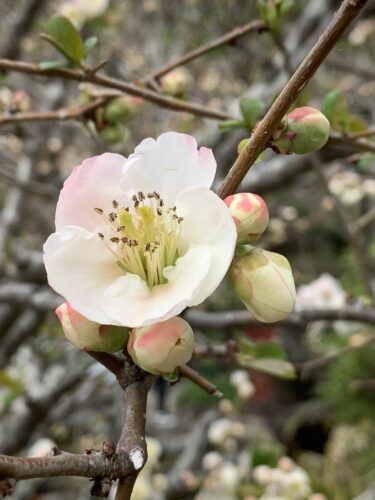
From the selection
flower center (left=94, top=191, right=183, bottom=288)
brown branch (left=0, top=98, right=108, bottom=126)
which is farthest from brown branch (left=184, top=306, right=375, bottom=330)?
flower center (left=94, top=191, right=183, bottom=288)

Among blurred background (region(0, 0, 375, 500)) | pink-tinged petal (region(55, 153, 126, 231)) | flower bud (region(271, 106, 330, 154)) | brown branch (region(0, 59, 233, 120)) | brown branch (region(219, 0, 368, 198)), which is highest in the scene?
brown branch (region(219, 0, 368, 198))

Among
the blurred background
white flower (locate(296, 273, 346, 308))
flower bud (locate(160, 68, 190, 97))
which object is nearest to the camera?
flower bud (locate(160, 68, 190, 97))

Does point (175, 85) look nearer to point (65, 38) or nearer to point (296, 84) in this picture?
point (65, 38)

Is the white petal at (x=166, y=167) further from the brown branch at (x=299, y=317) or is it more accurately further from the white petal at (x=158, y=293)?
the brown branch at (x=299, y=317)

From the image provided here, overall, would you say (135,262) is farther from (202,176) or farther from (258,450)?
(258,450)

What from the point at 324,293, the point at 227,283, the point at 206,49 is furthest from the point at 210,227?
the point at 227,283

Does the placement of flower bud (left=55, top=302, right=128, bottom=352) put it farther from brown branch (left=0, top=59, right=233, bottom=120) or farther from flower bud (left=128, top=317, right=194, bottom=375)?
brown branch (left=0, top=59, right=233, bottom=120)
